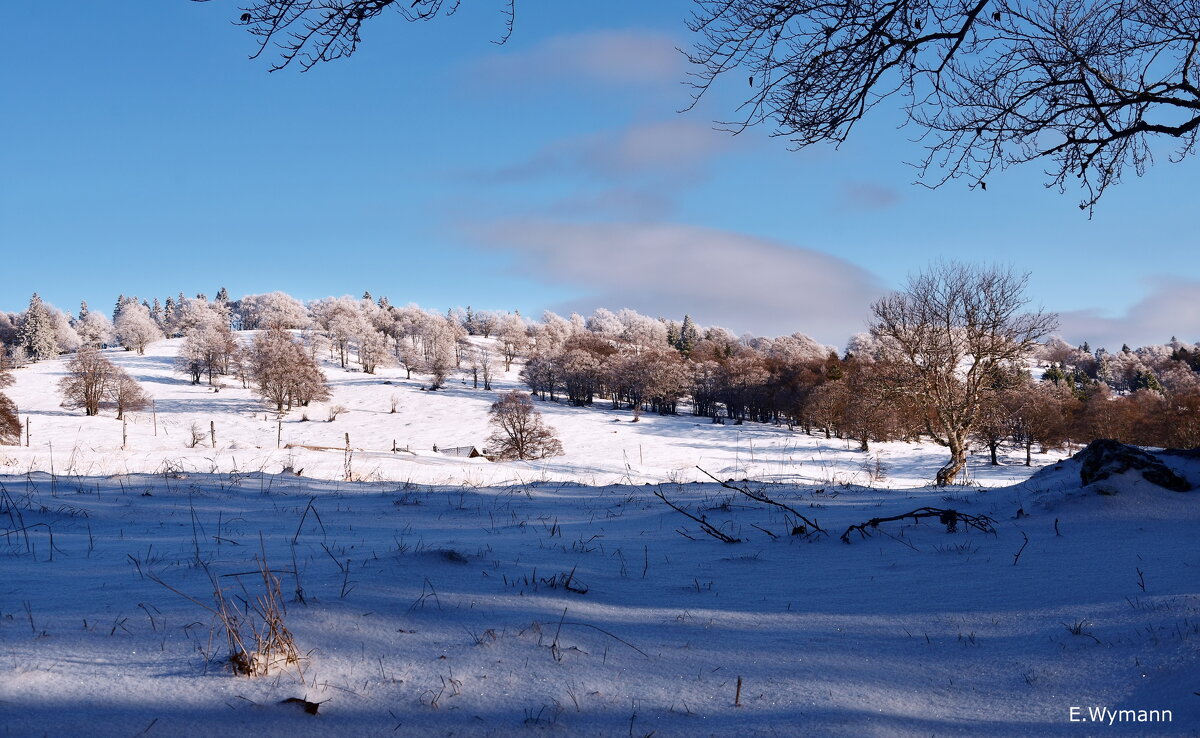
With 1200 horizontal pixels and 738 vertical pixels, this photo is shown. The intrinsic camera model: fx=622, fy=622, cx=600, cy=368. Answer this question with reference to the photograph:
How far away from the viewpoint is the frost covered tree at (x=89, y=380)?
56.3 m

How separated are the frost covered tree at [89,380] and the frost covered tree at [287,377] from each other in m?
12.5

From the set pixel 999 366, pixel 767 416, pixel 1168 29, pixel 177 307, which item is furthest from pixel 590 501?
pixel 177 307

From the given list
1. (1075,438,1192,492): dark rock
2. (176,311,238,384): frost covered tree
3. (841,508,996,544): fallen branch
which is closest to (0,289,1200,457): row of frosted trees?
(176,311,238,384): frost covered tree

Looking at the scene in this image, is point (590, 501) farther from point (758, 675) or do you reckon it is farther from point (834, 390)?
point (834, 390)

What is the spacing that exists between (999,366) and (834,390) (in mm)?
36366

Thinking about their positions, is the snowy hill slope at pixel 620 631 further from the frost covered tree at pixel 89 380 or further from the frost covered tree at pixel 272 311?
the frost covered tree at pixel 272 311

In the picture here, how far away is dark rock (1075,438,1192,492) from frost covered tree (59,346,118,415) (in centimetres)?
7107

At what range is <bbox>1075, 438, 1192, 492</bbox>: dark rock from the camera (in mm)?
4250

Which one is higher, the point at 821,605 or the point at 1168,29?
the point at 1168,29

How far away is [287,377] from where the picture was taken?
182 ft

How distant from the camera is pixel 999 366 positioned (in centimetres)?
2205

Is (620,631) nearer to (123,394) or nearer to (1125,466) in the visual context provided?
(1125,466)

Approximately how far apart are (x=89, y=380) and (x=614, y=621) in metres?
70.8

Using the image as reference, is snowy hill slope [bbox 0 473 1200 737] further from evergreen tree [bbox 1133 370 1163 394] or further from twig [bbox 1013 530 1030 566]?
evergreen tree [bbox 1133 370 1163 394]
